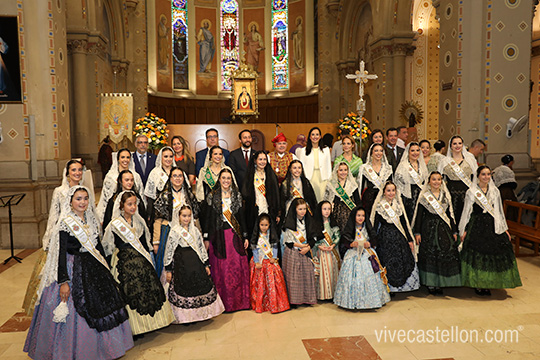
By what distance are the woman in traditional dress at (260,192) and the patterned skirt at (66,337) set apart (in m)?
2.24

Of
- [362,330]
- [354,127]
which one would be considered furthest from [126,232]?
[354,127]

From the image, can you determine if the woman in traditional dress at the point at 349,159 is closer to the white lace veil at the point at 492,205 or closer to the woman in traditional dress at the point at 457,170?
the woman in traditional dress at the point at 457,170

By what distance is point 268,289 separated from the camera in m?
5.34

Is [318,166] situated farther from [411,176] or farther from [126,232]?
[126,232]

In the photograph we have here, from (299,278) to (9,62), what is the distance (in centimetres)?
679

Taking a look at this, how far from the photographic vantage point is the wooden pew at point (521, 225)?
7043 mm

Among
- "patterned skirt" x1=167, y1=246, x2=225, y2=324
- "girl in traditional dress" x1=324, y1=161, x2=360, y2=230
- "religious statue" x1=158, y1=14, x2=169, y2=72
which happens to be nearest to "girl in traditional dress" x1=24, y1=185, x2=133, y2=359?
"patterned skirt" x1=167, y1=246, x2=225, y2=324

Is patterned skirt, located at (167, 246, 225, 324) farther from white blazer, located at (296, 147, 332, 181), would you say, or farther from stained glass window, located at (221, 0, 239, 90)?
stained glass window, located at (221, 0, 239, 90)

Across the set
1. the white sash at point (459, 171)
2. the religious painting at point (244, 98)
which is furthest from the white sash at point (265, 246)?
the religious painting at point (244, 98)

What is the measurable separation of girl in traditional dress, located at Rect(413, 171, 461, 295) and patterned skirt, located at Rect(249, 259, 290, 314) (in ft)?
6.22

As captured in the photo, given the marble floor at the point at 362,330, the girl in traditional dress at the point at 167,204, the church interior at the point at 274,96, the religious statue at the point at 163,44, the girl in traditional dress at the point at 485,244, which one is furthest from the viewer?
the religious statue at the point at 163,44

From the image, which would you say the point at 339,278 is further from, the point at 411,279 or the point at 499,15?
the point at 499,15

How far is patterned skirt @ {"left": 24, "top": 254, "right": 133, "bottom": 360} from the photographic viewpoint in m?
3.90

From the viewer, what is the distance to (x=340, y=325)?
4.90 metres
